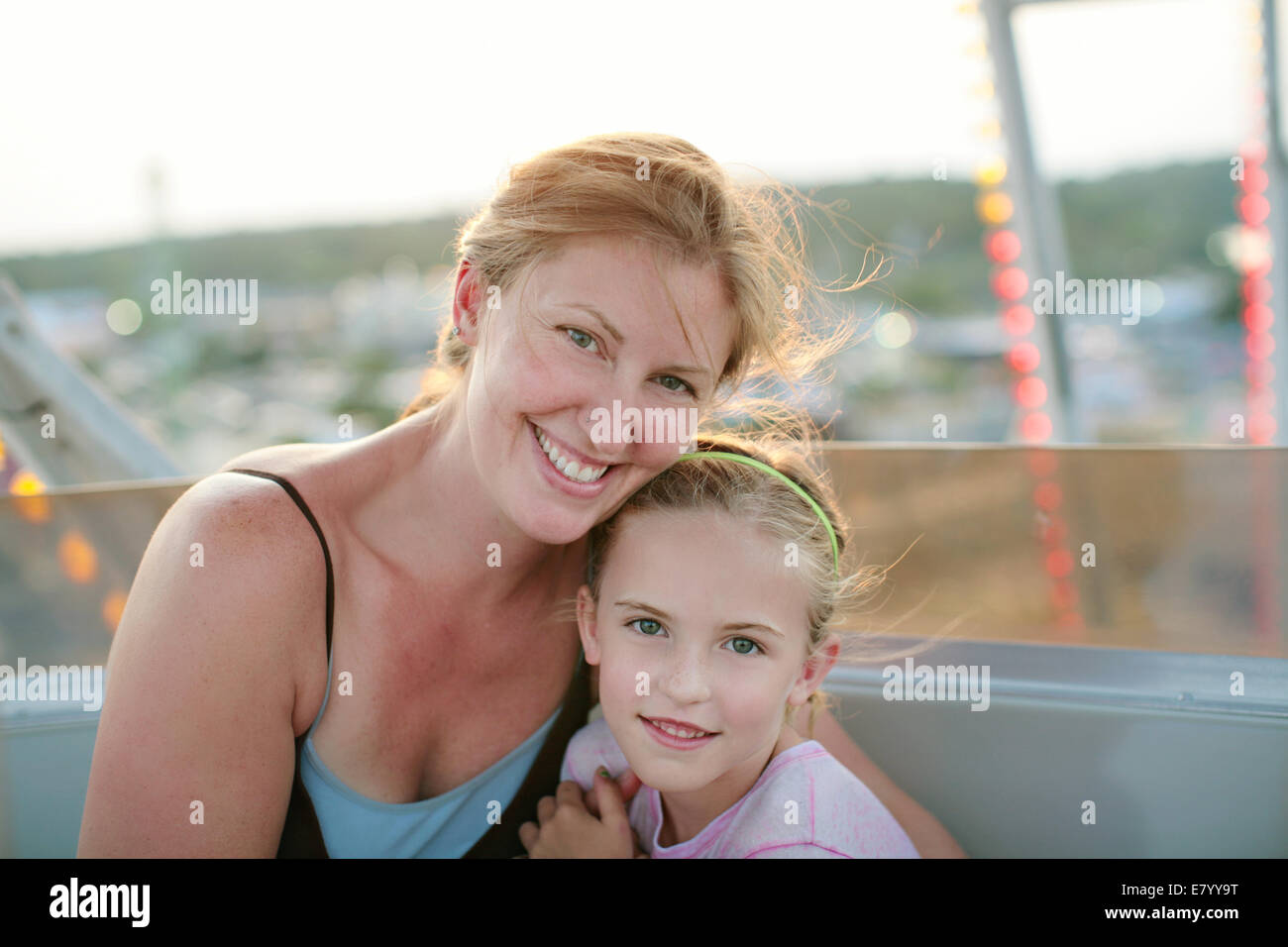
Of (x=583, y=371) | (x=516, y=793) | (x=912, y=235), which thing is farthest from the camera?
(x=912, y=235)

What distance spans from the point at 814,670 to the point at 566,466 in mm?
426

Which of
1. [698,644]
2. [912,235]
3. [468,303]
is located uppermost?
[912,235]

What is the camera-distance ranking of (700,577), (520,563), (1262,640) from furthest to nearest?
(1262,640) < (520,563) < (700,577)

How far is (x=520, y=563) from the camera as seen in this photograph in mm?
1341

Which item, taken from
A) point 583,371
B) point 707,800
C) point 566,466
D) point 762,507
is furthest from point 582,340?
point 707,800

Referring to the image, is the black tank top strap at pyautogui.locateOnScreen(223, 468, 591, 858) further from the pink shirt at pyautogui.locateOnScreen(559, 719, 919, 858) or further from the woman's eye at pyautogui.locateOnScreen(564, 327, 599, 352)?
the woman's eye at pyautogui.locateOnScreen(564, 327, 599, 352)

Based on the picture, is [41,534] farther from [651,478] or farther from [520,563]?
[651,478]

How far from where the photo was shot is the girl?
1149 mm

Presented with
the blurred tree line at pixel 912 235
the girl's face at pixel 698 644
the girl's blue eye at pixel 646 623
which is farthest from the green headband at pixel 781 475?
the blurred tree line at pixel 912 235

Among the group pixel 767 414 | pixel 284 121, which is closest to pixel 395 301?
pixel 284 121

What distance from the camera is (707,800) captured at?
127cm

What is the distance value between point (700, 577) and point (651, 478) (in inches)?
6.1

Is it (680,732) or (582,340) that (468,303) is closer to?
(582,340)
